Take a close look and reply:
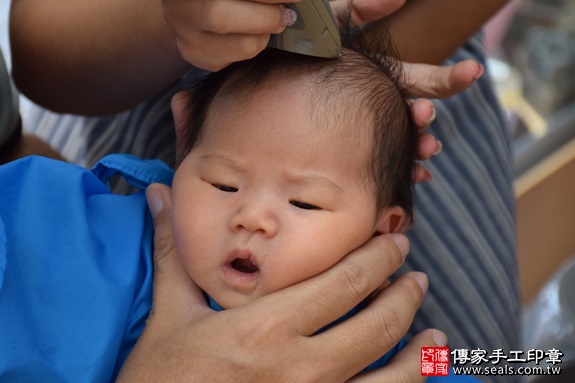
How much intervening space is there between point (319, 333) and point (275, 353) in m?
0.10

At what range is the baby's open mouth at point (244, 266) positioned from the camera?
33.4 inches

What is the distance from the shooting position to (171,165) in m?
1.20

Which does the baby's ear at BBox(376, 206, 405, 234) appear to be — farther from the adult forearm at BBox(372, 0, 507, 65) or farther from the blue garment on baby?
the adult forearm at BBox(372, 0, 507, 65)

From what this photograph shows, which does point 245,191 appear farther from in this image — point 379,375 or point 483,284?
point 483,284

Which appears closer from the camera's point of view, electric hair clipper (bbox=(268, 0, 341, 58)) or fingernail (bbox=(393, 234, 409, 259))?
electric hair clipper (bbox=(268, 0, 341, 58))

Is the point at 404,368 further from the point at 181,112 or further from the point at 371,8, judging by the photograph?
the point at 371,8

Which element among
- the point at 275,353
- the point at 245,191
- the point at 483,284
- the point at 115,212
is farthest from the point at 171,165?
the point at 483,284

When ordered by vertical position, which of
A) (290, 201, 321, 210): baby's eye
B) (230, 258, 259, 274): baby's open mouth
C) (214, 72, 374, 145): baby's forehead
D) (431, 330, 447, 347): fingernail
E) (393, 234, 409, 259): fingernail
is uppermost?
(214, 72, 374, 145): baby's forehead

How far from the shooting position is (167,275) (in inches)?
36.0

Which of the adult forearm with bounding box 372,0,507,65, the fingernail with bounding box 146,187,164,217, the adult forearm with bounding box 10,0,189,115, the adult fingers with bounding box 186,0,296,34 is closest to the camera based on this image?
the adult fingers with bounding box 186,0,296,34

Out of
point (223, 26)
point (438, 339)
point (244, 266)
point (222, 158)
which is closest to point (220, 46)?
point (223, 26)

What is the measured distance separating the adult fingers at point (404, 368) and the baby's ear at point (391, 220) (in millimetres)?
163

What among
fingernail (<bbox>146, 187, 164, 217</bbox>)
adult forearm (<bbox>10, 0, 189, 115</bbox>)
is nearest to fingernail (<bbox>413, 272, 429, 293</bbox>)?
fingernail (<bbox>146, 187, 164, 217</bbox>)

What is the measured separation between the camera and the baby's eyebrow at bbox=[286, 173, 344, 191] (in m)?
0.88
